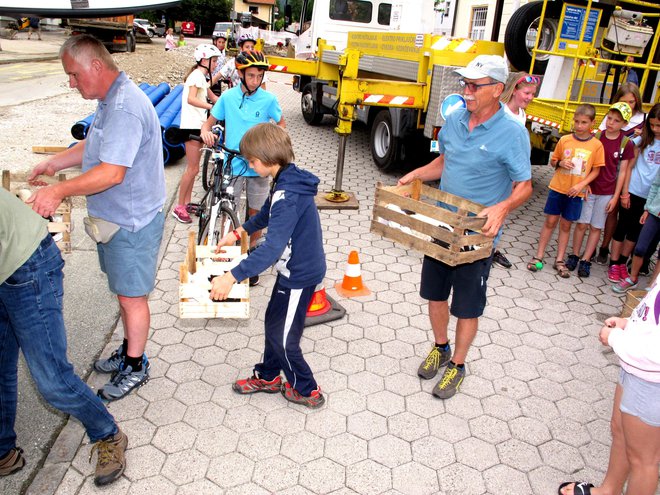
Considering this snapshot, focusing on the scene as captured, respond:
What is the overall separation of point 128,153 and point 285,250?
3.23 feet

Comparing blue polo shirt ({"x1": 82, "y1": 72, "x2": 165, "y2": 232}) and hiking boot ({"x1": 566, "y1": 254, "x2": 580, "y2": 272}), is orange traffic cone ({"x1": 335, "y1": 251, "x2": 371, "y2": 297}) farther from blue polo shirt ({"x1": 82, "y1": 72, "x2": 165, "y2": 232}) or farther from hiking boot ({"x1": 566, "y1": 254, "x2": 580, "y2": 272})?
hiking boot ({"x1": 566, "y1": 254, "x2": 580, "y2": 272})

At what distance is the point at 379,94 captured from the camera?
681cm

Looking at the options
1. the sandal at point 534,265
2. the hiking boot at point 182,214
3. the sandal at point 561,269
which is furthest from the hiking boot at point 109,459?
the sandal at point 561,269

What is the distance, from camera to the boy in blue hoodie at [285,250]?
2.81 metres

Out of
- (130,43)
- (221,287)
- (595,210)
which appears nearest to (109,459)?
(221,287)

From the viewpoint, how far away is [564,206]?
5.61 meters

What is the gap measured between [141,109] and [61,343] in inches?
49.9

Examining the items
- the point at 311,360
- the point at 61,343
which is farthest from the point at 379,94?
the point at 61,343

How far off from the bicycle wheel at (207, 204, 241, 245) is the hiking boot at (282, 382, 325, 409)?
165 cm

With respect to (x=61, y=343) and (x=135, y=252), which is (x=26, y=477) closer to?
(x=61, y=343)

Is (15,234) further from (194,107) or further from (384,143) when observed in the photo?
(384,143)

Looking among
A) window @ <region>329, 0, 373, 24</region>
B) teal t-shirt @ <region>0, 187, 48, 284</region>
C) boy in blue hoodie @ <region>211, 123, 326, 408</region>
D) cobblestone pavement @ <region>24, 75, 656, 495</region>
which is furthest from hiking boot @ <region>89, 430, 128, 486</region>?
→ window @ <region>329, 0, 373, 24</region>

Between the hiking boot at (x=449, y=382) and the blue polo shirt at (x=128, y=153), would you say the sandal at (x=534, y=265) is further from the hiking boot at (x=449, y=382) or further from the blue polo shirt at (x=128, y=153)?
the blue polo shirt at (x=128, y=153)

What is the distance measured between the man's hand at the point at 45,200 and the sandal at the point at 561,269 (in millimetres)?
4950
